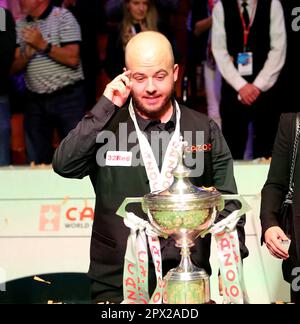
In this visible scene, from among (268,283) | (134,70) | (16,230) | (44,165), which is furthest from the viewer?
(44,165)

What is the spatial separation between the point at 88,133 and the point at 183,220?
645 millimetres

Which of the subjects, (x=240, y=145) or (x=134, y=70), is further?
(x=240, y=145)

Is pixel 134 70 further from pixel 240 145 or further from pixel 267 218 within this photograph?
pixel 240 145

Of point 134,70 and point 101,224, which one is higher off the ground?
point 134,70

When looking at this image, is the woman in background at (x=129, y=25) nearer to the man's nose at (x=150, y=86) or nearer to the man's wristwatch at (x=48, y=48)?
the man's wristwatch at (x=48, y=48)

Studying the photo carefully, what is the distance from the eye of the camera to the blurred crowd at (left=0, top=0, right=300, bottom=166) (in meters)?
5.62

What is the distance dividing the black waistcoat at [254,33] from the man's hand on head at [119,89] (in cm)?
257

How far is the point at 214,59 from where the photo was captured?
5.73 m

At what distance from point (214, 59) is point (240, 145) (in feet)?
1.88

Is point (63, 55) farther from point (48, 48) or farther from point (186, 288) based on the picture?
point (186, 288)

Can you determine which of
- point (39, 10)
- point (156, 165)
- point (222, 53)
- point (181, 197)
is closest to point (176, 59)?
point (222, 53)

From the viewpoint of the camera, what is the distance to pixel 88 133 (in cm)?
313

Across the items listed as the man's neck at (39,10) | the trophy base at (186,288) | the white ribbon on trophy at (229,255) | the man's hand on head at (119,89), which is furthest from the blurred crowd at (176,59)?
the trophy base at (186,288)

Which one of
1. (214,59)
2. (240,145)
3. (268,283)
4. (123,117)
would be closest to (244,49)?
(214,59)
